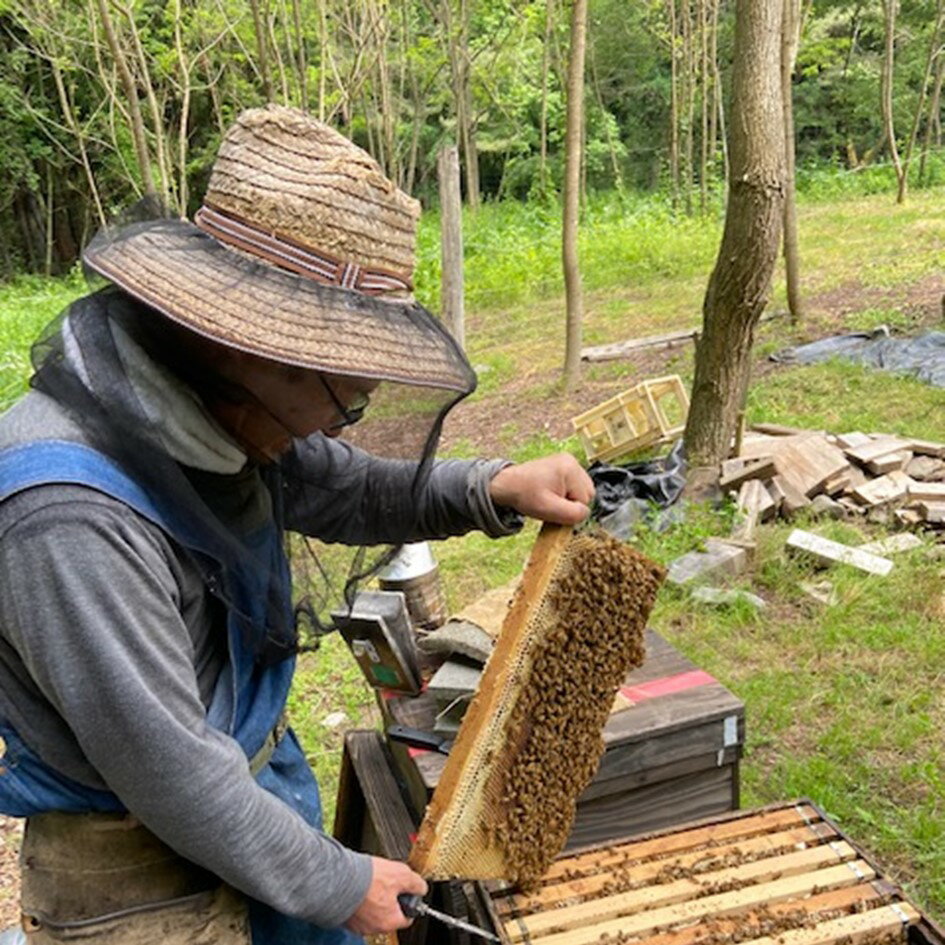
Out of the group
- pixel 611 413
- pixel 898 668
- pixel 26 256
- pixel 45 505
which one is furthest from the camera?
pixel 26 256

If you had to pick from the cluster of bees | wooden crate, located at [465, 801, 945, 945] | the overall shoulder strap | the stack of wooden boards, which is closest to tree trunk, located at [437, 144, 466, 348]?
the stack of wooden boards

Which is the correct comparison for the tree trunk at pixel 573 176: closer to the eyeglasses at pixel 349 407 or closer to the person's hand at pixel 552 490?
the person's hand at pixel 552 490

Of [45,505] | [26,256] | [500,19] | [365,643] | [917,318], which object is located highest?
[500,19]

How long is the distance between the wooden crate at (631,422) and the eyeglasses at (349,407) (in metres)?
4.98

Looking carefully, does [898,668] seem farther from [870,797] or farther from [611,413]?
[611,413]

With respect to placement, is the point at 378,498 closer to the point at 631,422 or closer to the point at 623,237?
the point at 631,422

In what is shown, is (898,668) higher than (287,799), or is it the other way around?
(287,799)

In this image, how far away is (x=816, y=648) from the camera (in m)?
4.13

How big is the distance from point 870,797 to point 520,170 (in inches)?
1047

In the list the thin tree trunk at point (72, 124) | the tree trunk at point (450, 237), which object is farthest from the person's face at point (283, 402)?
the thin tree trunk at point (72, 124)

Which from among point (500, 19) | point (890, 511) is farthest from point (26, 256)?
point (890, 511)

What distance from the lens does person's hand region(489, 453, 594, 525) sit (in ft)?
5.95

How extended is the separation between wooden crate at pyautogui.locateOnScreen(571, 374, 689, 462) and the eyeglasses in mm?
4977

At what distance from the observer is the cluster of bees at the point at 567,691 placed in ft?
5.80
